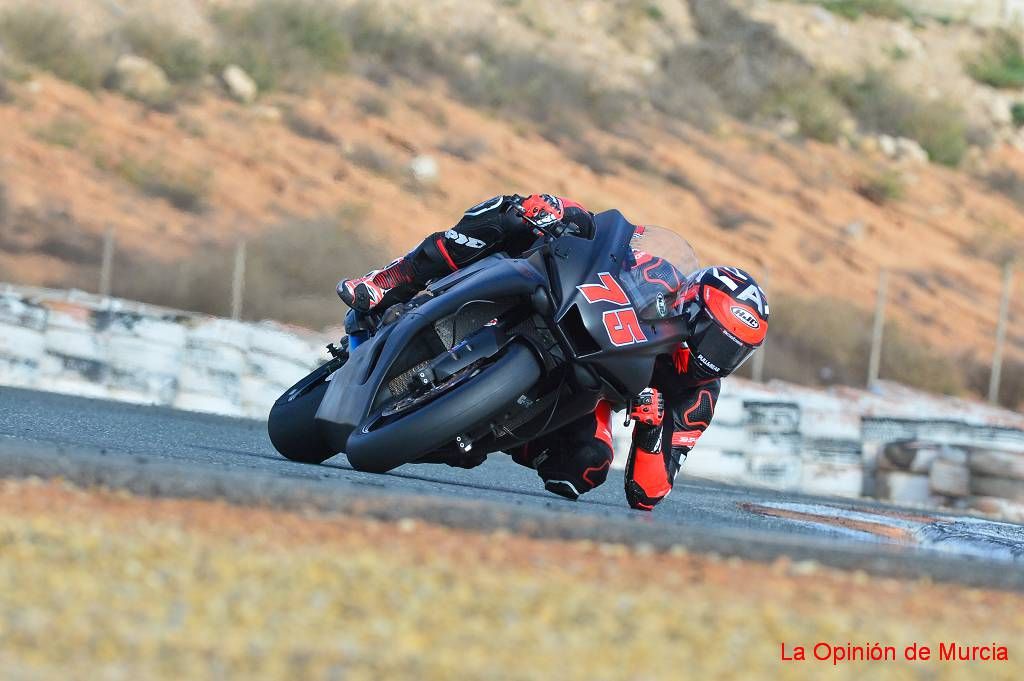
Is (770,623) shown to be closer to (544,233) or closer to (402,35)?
(544,233)

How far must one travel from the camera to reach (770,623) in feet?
12.0

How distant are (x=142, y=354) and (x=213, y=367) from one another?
1.84ft

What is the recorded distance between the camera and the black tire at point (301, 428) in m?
7.26

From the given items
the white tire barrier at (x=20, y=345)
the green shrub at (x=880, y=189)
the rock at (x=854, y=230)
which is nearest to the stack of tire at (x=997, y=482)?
the white tire barrier at (x=20, y=345)

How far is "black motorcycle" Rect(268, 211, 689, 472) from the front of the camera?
6.06 m

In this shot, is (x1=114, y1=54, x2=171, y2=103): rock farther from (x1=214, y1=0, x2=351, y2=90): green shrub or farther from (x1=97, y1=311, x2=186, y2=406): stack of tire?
(x1=97, y1=311, x2=186, y2=406): stack of tire

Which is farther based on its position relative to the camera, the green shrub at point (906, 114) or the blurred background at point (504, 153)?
the green shrub at point (906, 114)

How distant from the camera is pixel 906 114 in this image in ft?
132

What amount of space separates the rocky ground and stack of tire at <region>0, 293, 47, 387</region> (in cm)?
766

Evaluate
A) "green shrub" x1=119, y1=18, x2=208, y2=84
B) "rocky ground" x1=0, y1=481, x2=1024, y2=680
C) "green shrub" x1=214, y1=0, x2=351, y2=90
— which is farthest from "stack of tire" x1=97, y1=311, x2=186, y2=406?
"green shrub" x1=214, y1=0, x2=351, y2=90

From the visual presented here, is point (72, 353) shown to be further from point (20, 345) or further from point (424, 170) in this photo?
point (424, 170)

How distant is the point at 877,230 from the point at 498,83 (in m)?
8.54

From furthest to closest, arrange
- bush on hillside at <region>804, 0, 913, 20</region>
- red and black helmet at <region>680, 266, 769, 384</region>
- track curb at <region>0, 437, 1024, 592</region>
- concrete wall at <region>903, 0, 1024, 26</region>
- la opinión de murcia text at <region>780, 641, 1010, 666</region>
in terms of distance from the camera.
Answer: concrete wall at <region>903, 0, 1024, 26</region>
bush on hillside at <region>804, 0, 913, 20</region>
red and black helmet at <region>680, 266, 769, 384</region>
track curb at <region>0, 437, 1024, 592</region>
la opinión de murcia text at <region>780, 641, 1010, 666</region>

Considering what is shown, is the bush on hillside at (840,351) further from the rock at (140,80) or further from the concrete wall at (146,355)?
the concrete wall at (146,355)
